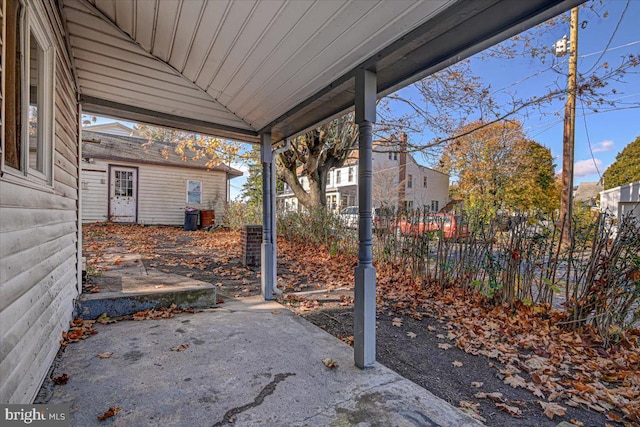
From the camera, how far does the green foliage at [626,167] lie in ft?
60.5

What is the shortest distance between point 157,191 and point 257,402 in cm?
1334

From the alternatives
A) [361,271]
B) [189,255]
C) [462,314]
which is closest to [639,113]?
[462,314]

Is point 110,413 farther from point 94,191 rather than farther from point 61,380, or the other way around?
point 94,191

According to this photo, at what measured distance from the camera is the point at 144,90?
3.48 metres

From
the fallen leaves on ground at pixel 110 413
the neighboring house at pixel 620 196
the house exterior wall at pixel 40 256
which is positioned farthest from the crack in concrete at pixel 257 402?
the neighboring house at pixel 620 196

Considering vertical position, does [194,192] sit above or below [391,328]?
above

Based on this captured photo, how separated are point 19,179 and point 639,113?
32.7 ft

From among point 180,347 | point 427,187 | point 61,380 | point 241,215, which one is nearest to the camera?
point 61,380

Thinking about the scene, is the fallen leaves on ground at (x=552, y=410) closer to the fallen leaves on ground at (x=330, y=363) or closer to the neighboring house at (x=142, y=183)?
the fallen leaves on ground at (x=330, y=363)

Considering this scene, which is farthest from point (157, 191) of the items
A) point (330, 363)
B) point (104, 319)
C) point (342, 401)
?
point (342, 401)

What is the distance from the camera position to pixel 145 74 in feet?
10.5

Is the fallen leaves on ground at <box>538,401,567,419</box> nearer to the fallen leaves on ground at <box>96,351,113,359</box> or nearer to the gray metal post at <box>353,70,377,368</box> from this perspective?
the gray metal post at <box>353,70,377,368</box>

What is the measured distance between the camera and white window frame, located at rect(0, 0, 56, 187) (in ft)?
5.70

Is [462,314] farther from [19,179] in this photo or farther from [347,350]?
[19,179]
